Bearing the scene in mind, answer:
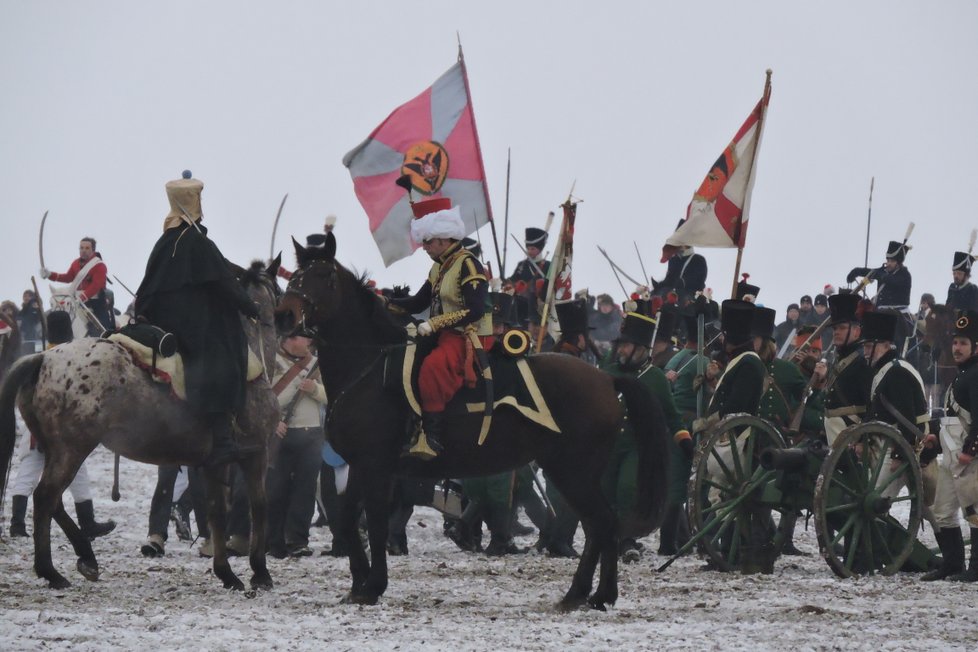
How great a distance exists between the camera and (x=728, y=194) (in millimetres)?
14547

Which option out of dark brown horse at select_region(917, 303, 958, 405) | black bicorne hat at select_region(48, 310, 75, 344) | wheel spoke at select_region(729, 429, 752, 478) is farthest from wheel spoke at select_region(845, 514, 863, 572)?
dark brown horse at select_region(917, 303, 958, 405)

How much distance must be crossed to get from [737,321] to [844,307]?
0.93m

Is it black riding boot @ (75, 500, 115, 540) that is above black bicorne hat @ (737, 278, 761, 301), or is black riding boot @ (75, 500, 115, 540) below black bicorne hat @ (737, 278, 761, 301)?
below

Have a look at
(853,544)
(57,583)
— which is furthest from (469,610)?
(853,544)

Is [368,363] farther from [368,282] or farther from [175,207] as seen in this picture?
[175,207]

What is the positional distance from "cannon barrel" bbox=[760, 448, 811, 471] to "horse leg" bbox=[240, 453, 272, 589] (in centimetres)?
378

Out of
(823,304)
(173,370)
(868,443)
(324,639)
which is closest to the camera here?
(324,639)

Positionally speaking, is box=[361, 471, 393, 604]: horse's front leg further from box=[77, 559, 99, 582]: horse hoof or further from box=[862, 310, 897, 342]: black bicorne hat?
box=[862, 310, 897, 342]: black bicorne hat

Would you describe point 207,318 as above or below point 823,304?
below

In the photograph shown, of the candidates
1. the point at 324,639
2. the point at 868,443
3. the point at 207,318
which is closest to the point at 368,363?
the point at 207,318

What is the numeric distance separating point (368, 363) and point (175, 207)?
85.8 inches

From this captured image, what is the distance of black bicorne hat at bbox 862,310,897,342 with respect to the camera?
12914 mm

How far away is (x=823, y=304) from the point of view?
85.7ft

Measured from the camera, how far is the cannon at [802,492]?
1227cm
